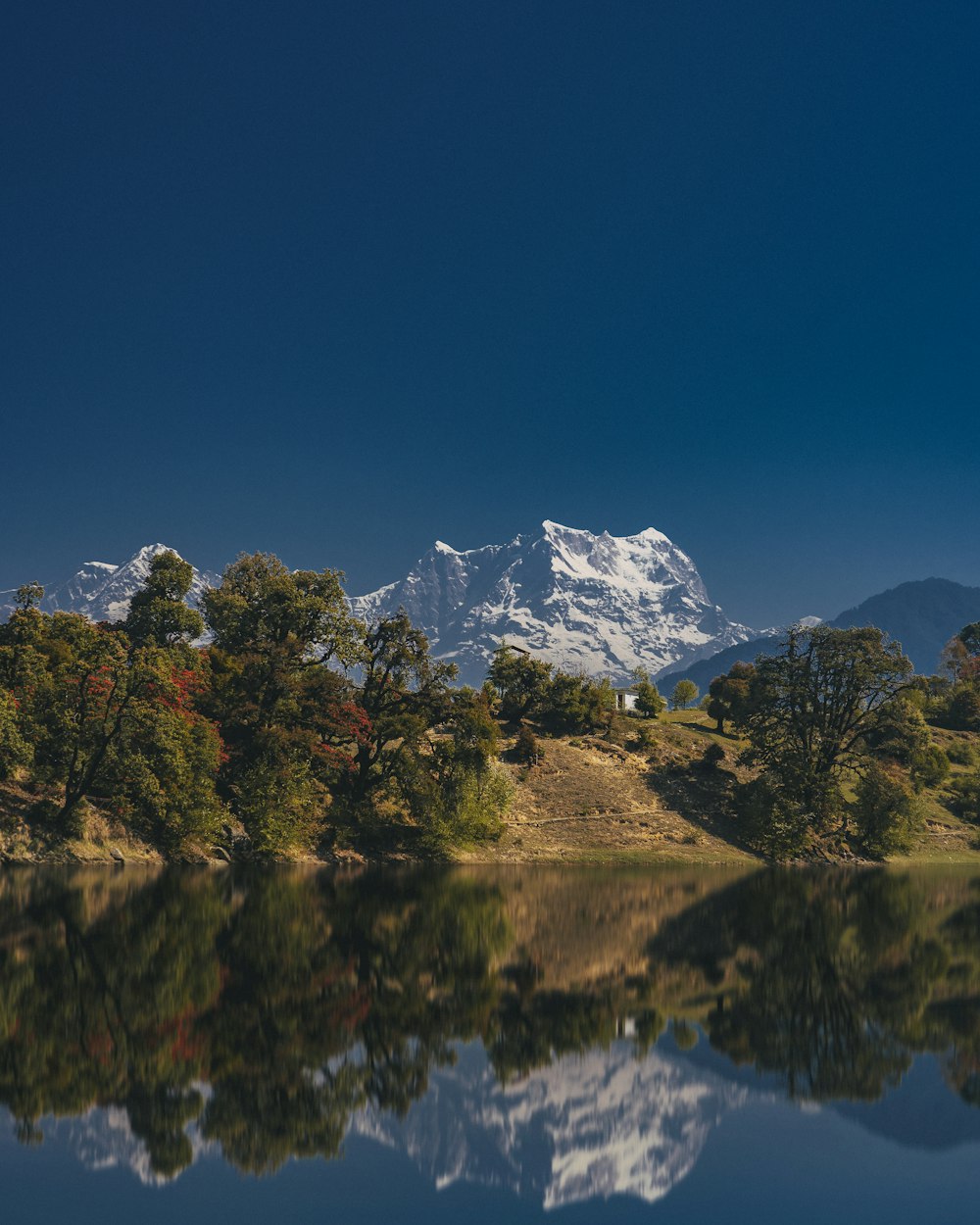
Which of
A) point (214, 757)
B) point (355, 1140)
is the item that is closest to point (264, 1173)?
point (355, 1140)

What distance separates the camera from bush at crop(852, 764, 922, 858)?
3381 inches

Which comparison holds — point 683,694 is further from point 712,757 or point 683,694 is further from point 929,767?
point 712,757

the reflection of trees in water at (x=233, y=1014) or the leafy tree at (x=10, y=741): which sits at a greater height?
the leafy tree at (x=10, y=741)

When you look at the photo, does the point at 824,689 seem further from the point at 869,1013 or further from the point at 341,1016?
the point at 341,1016

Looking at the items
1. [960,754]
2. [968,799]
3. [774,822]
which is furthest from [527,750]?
[960,754]

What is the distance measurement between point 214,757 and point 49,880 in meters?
20.3

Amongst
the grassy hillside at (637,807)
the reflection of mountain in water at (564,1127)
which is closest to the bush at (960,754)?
the grassy hillside at (637,807)

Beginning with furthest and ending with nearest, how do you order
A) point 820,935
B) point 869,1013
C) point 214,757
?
point 214,757 → point 820,935 → point 869,1013

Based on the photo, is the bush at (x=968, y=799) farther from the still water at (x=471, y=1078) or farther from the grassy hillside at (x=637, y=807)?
the still water at (x=471, y=1078)

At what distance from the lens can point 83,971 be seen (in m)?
22.8

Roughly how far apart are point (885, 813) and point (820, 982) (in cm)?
6675

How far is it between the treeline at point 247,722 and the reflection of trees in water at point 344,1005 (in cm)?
2214

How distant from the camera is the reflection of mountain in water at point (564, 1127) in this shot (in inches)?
511

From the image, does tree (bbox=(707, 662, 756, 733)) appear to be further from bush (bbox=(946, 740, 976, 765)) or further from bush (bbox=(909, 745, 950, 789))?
bush (bbox=(946, 740, 976, 765))
